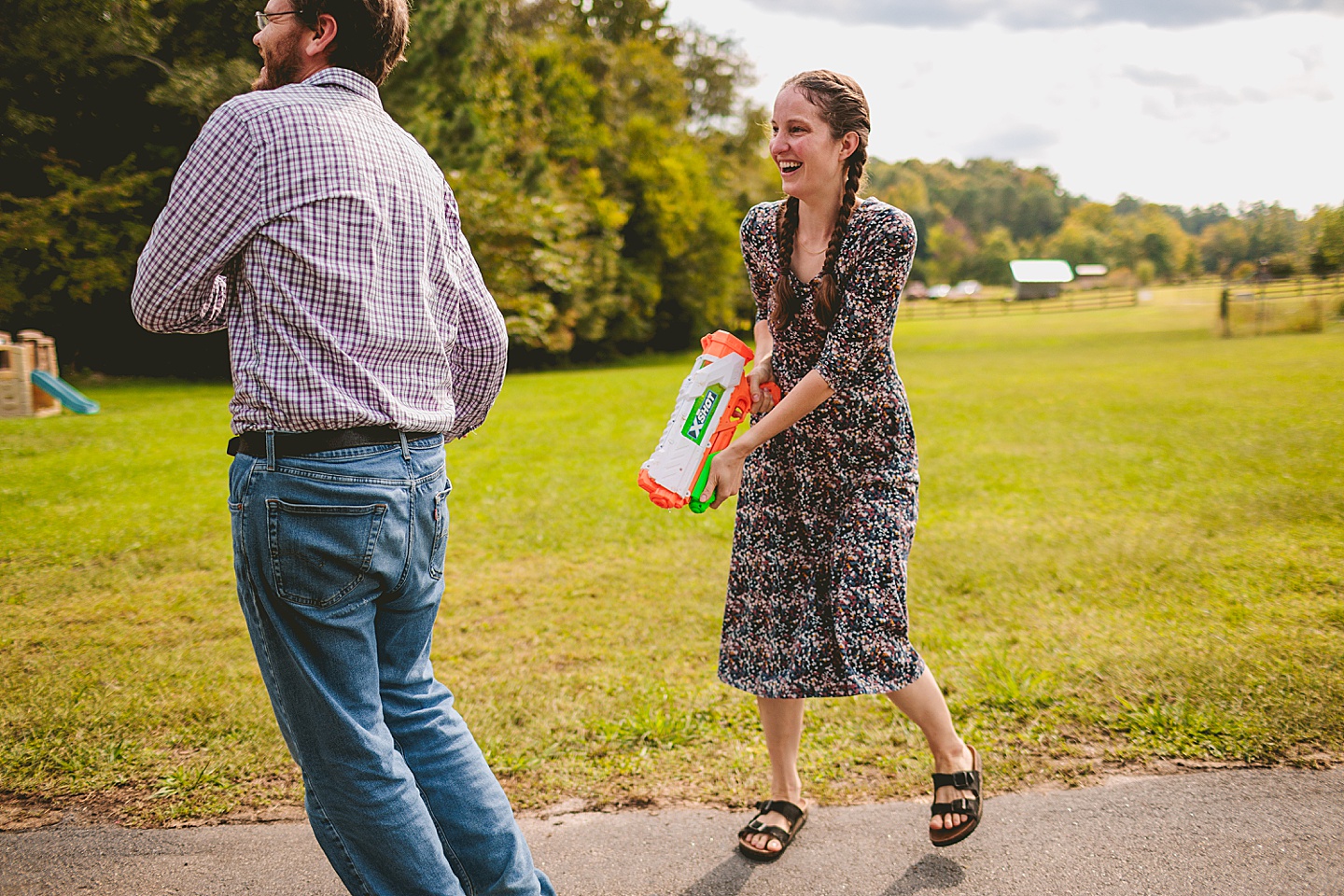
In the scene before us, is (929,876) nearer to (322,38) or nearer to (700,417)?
(700,417)

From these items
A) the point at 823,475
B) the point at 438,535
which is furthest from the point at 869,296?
the point at 438,535

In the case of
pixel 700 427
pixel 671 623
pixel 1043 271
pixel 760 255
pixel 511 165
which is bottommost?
pixel 671 623

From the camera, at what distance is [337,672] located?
1.95 meters

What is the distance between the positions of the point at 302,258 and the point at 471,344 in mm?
513

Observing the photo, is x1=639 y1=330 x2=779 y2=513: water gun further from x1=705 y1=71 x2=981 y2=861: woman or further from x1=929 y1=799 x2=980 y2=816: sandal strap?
x1=929 y1=799 x2=980 y2=816: sandal strap

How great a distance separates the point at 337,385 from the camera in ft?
6.07

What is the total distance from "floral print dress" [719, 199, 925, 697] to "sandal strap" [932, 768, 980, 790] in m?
0.36

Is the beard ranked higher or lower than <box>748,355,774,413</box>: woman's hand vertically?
higher

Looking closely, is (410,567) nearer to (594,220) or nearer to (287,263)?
(287,263)

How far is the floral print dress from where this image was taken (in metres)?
2.71

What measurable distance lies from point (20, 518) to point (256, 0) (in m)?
4.67

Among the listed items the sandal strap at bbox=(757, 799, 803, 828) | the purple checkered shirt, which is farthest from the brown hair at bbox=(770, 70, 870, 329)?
the sandal strap at bbox=(757, 799, 803, 828)

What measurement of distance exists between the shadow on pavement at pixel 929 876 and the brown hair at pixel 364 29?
2.45 metres

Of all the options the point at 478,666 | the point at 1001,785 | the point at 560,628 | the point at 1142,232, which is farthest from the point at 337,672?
the point at 1142,232
